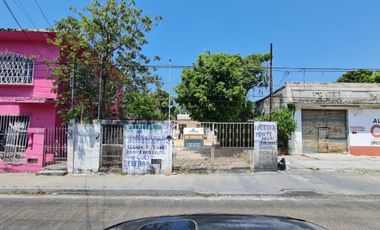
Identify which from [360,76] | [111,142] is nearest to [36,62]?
[111,142]

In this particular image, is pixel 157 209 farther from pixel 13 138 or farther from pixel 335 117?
pixel 335 117

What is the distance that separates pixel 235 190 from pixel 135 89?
8.06 meters

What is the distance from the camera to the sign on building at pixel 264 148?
51.1 feet

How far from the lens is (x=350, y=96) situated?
2641cm

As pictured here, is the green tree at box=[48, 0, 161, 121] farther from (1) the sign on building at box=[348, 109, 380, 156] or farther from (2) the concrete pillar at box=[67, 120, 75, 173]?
(1) the sign on building at box=[348, 109, 380, 156]

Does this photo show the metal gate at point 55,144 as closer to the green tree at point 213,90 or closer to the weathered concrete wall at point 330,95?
the green tree at point 213,90

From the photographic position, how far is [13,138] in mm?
16203

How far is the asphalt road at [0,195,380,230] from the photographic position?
753cm

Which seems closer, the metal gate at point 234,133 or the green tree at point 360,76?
the metal gate at point 234,133

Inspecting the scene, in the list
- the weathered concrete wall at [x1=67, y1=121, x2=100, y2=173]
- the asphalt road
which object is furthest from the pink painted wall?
the asphalt road

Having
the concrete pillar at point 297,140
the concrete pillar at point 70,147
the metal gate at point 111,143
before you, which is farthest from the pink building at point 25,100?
the concrete pillar at point 297,140

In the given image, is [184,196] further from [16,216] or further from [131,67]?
[131,67]

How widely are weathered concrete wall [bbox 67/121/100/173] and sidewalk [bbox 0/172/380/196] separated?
0.59 metres

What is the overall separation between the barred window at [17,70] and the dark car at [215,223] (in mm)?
16438
